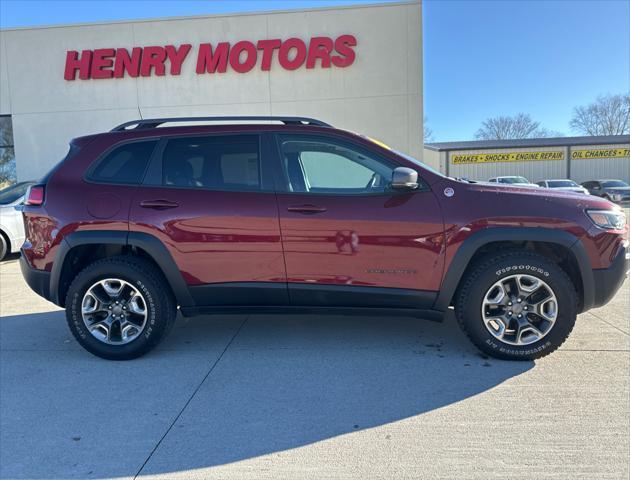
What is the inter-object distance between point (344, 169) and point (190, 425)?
221 centimetres

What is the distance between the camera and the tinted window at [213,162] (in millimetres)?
3691

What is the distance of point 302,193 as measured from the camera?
3566 millimetres

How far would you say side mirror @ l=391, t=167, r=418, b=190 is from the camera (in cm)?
330

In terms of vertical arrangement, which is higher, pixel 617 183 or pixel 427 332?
pixel 617 183

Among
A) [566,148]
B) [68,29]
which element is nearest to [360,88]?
[68,29]

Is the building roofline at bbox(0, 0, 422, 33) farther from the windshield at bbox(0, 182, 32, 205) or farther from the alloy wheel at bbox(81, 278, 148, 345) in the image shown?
the alloy wheel at bbox(81, 278, 148, 345)

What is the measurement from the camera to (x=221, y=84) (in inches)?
575

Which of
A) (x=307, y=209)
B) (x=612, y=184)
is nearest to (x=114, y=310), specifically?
(x=307, y=209)

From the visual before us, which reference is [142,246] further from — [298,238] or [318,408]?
[318,408]

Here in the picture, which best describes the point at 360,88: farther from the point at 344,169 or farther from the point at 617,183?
the point at 617,183

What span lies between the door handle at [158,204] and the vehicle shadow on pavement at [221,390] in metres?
1.29

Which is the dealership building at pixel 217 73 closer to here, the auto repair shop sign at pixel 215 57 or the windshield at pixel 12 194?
the auto repair shop sign at pixel 215 57

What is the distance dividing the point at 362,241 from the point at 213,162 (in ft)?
4.72

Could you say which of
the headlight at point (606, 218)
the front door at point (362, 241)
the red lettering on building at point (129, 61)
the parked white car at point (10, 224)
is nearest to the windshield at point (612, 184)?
the red lettering on building at point (129, 61)
